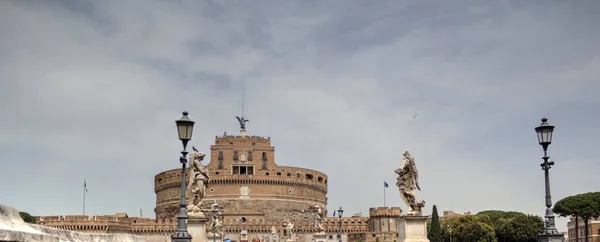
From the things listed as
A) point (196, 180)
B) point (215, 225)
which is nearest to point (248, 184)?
point (215, 225)

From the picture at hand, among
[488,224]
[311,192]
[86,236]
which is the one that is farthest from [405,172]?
[311,192]

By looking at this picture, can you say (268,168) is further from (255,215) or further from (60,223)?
(60,223)

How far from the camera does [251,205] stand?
122m

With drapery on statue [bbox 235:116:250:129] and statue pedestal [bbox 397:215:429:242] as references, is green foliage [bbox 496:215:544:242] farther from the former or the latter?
statue pedestal [bbox 397:215:429:242]

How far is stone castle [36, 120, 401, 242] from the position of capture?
11606 cm

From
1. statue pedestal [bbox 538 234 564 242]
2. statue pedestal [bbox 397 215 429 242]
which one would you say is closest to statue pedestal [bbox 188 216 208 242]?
statue pedestal [bbox 397 215 429 242]

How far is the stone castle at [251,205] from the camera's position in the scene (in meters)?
116

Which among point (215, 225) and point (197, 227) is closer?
point (197, 227)

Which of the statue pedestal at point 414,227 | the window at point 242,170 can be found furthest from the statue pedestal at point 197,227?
the window at point 242,170

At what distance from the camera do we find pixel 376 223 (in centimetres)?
12381

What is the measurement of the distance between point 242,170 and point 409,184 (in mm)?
101703

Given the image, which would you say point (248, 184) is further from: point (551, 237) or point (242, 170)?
point (551, 237)

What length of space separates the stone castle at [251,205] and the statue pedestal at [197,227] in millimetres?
93453

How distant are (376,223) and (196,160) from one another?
10348 centimetres
